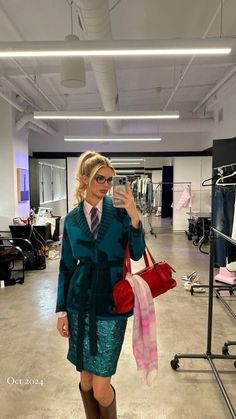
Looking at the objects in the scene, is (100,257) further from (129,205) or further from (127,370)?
(127,370)

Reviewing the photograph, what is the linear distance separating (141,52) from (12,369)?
298 cm

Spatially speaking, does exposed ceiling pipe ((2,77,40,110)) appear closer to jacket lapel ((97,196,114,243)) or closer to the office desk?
the office desk

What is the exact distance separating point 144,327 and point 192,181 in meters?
8.32

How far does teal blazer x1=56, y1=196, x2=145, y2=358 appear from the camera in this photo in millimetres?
1337

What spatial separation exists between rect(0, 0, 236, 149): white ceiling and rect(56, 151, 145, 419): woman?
2243mm

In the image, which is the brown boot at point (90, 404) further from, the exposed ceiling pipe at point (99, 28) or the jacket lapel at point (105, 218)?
the exposed ceiling pipe at point (99, 28)

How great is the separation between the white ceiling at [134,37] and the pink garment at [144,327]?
266 cm

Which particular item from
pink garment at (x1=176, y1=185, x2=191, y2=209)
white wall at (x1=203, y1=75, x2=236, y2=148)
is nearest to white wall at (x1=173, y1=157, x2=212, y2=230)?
pink garment at (x1=176, y1=185, x2=191, y2=209)

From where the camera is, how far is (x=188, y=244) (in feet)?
25.0

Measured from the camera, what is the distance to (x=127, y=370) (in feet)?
7.91

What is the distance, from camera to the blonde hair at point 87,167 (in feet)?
4.55

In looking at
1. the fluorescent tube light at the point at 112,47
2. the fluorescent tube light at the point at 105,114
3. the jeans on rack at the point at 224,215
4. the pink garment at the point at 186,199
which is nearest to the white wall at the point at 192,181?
the pink garment at the point at 186,199

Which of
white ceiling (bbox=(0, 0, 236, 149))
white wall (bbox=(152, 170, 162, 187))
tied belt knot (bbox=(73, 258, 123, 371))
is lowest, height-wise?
tied belt knot (bbox=(73, 258, 123, 371))

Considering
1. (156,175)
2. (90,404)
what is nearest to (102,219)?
(90,404)
